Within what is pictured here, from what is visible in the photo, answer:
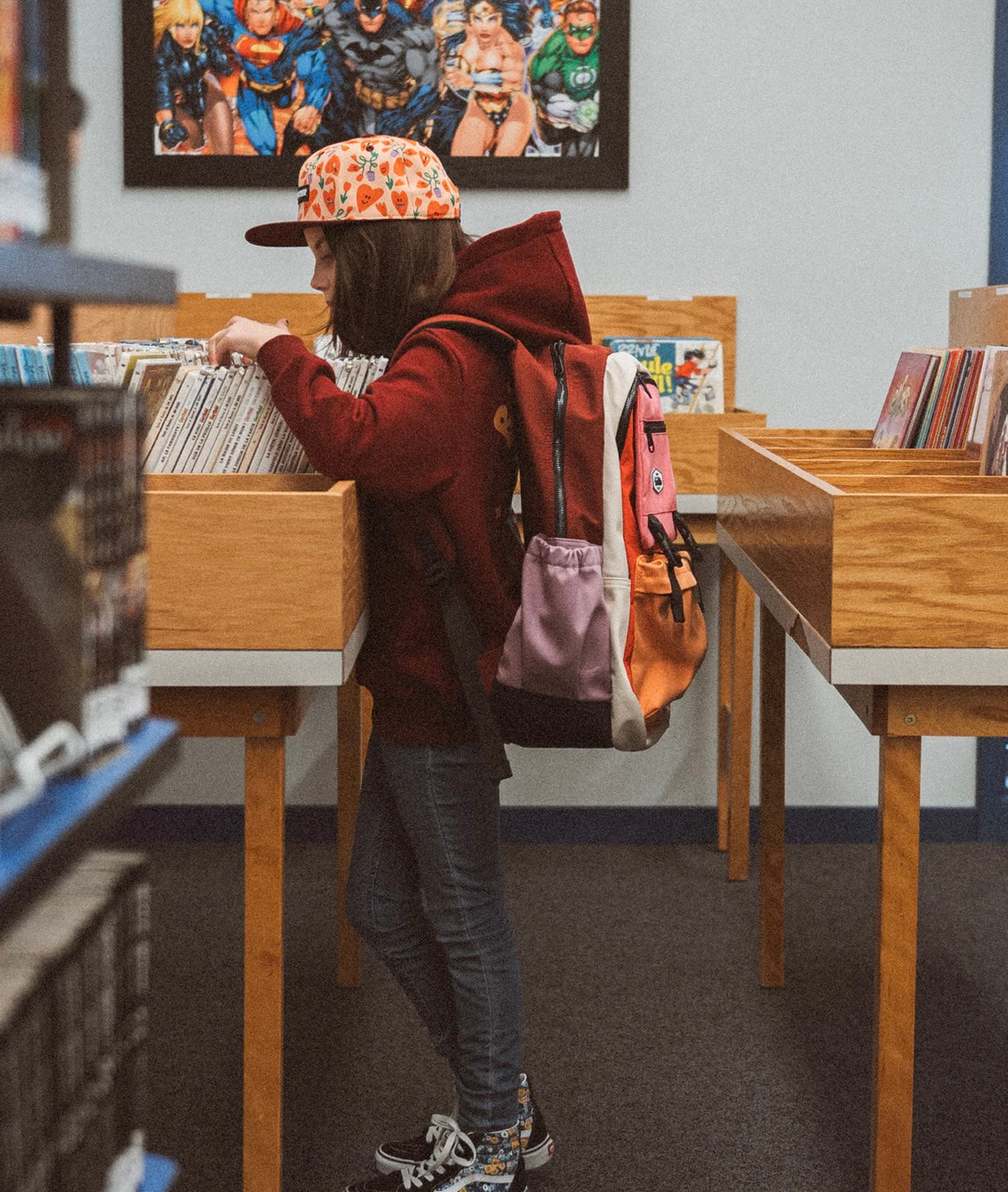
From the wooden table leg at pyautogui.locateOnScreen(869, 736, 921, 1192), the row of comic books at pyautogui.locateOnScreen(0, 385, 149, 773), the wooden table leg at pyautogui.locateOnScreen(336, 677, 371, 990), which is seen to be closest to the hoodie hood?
the wooden table leg at pyautogui.locateOnScreen(869, 736, 921, 1192)

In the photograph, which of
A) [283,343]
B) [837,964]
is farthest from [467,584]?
[837,964]

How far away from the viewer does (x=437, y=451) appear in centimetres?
150

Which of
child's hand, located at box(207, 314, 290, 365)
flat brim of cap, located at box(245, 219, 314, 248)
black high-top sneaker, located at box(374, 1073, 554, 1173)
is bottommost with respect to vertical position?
black high-top sneaker, located at box(374, 1073, 554, 1173)

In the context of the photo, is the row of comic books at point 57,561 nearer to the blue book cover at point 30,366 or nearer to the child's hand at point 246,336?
the child's hand at point 246,336

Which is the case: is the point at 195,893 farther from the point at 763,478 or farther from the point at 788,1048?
the point at 763,478

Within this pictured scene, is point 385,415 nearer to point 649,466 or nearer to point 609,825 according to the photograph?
point 649,466

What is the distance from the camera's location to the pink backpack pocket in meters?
1.53

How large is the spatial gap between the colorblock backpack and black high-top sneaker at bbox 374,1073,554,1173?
504 millimetres

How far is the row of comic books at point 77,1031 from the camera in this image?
80 cm

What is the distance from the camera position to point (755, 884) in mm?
2926

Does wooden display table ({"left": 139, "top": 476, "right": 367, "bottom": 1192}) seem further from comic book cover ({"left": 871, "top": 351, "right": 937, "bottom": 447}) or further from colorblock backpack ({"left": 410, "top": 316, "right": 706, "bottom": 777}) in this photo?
comic book cover ({"left": 871, "top": 351, "right": 937, "bottom": 447})

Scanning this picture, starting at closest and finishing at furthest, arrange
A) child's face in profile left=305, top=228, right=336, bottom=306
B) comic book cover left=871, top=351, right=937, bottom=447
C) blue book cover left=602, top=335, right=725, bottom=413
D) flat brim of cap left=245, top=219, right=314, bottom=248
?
child's face in profile left=305, top=228, right=336, bottom=306 → flat brim of cap left=245, top=219, right=314, bottom=248 → comic book cover left=871, top=351, right=937, bottom=447 → blue book cover left=602, top=335, right=725, bottom=413

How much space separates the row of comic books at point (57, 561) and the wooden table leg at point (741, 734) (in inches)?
88.9

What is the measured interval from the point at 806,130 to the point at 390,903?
2.17 m
